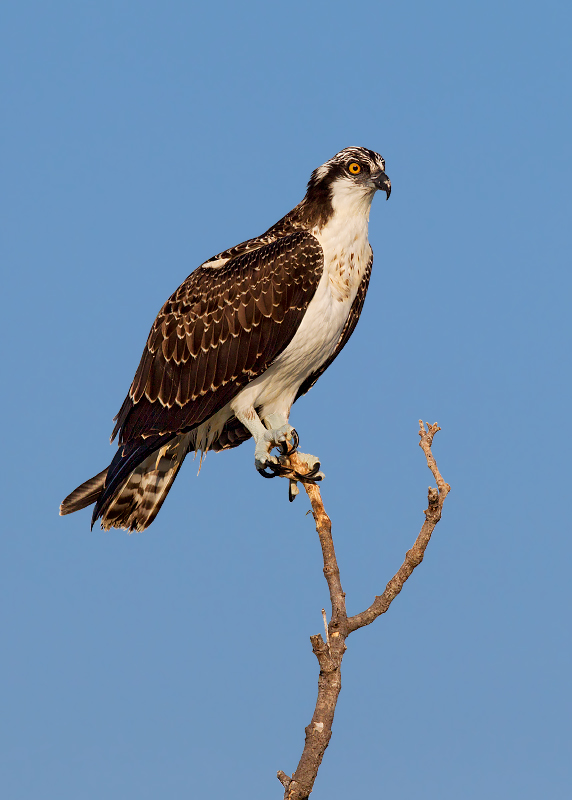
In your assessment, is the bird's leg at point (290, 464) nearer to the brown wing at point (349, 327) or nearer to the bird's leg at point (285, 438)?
the bird's leg at point (285, 438)

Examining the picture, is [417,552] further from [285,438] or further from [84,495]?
[84,495]

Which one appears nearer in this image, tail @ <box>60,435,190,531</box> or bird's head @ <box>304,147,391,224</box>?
bird's head @ <box>304,147,391,224</box>

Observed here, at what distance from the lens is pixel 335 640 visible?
6930mm

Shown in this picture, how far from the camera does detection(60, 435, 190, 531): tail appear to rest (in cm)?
915

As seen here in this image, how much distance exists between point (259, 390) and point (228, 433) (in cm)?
105

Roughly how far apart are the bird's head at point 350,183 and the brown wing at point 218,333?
490 millimetres

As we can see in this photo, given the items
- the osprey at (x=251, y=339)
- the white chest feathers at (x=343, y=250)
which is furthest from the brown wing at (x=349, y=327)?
the white chest feathers at (x=343, y=250)

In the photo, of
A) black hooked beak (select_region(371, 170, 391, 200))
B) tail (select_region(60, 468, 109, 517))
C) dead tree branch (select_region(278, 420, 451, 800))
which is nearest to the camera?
dead tree branch (select_region(278, 420, 451, 800))

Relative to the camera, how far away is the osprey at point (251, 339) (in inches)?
330

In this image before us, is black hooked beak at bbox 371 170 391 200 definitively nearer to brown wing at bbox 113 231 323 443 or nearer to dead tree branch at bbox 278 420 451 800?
brown wing at bbox 113 231 323 443

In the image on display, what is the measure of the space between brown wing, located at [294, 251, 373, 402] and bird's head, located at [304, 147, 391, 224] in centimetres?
78

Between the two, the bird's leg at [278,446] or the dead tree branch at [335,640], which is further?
the bird's leg at [278,446]

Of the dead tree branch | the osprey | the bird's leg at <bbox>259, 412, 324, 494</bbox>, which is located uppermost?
the osprey

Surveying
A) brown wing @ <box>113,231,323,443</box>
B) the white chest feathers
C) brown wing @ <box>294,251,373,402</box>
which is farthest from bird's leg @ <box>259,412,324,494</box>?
the white chest feathers
